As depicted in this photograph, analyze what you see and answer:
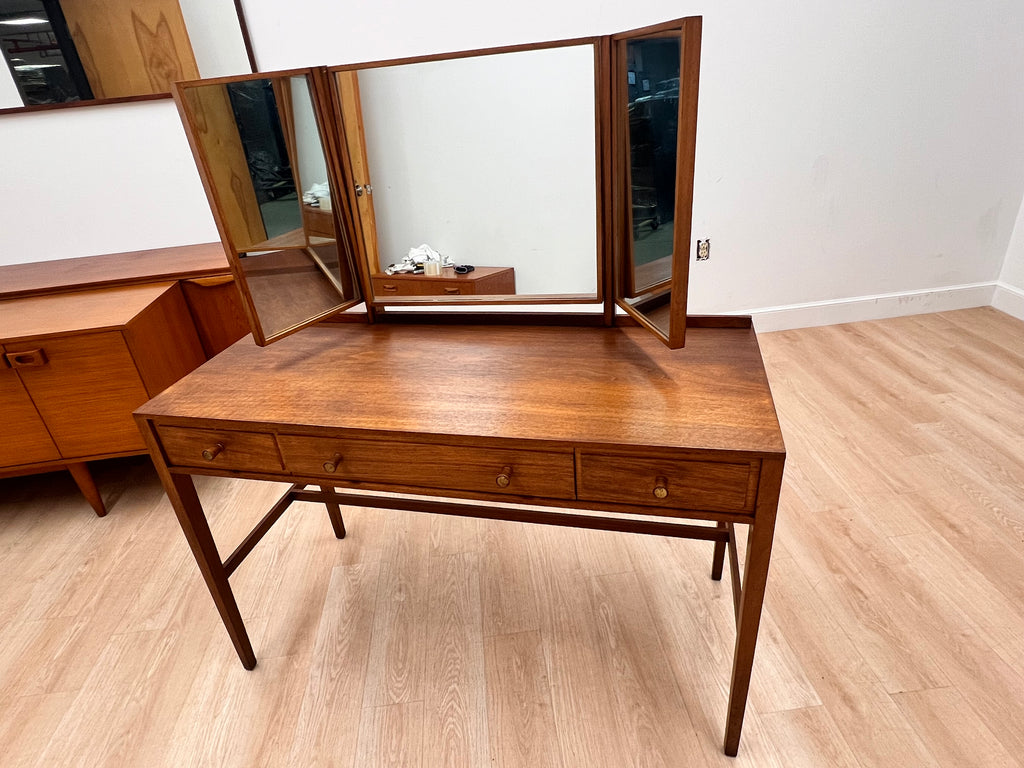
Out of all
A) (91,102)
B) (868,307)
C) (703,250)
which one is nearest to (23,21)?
(91,102)

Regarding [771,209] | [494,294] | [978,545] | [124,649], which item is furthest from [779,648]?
[771,209]

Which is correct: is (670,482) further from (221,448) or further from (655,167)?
(221,448)

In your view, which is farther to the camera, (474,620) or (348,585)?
(348,585)

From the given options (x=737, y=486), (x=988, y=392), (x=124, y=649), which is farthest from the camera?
(x=988, y=392)

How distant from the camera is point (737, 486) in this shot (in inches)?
35.8

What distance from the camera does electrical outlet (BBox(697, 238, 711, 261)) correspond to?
115 inches

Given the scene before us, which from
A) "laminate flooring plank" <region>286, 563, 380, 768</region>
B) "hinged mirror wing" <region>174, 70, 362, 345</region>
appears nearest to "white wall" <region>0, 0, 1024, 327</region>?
"hinged mirror wing" <region>174, 70, 362, 345</region>

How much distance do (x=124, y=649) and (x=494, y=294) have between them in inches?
54.3

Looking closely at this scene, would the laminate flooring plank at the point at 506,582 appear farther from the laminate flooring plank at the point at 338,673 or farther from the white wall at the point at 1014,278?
the white wall at the point at 1014,278

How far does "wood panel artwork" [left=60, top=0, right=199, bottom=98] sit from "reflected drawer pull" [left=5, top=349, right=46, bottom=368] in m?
1.09

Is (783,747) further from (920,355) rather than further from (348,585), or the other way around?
(920,355)

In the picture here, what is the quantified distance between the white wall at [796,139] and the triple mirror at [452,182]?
1.44 meters

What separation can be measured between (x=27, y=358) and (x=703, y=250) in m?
2.78

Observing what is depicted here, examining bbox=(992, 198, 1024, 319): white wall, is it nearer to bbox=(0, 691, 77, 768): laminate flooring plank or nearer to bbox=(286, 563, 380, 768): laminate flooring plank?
bbox=(286, 563, 380, 768): laminate flooring plank
